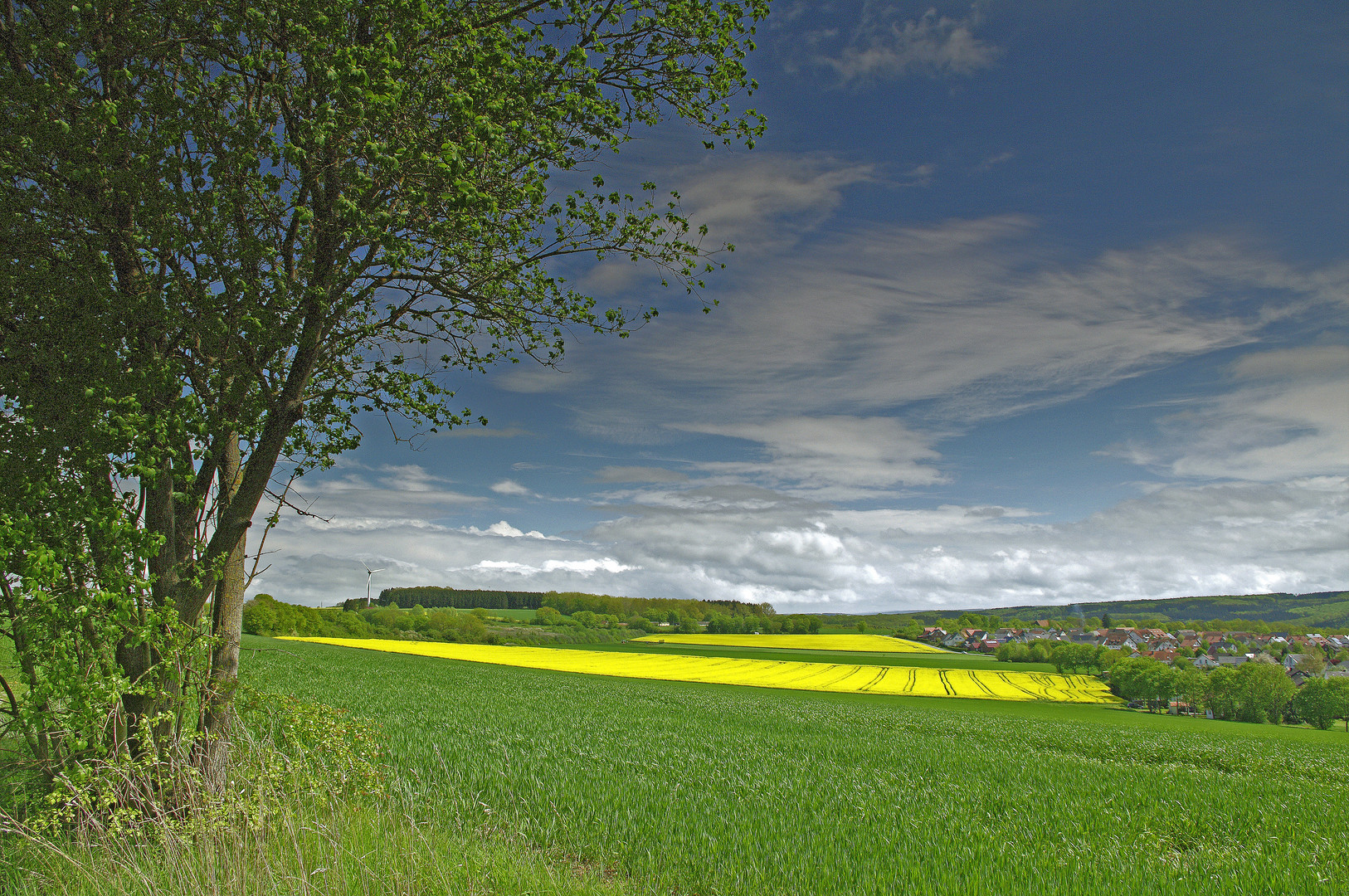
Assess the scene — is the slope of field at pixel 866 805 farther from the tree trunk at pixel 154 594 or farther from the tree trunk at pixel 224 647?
the tree trunk at pixel 154 594

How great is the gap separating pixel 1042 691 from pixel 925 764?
55083 millimetres

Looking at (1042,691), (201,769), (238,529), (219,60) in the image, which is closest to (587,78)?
(219,60)

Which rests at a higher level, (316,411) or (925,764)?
(316,411)

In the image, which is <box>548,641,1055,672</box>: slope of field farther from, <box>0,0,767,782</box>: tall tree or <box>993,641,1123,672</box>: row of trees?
<box>0,0,767,782</box>: tall tree

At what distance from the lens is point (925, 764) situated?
558 inches

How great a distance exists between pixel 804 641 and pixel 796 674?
4397 centimetres

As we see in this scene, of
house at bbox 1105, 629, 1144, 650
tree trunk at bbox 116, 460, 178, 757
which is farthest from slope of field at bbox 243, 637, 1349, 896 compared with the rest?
house at bbox 1105, 629, 1144, 650

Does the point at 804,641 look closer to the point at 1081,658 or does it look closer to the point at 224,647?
the point at 1081,658

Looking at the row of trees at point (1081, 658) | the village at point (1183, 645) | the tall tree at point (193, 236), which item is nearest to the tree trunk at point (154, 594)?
the tall tree at point (193, 236)

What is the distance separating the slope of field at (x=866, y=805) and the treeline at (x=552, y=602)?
120m

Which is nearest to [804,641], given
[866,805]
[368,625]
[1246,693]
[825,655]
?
[825,655]

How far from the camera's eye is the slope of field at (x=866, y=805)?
7.03m

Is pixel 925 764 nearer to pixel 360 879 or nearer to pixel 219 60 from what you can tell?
pixel 360 879

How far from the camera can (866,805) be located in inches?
380
